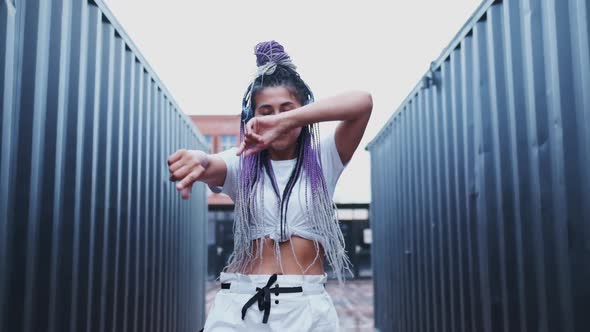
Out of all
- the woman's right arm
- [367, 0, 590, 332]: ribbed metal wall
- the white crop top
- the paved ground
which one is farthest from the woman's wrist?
the paved ground

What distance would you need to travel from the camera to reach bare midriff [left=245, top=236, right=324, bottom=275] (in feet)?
6.60

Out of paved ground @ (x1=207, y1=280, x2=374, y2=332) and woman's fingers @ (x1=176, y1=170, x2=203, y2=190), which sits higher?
woman's fingers @ (x1=176, y1=170, x2=203, y2=190)

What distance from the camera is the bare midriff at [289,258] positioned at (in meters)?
2.01

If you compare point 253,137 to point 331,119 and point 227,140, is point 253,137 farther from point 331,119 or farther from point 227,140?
point 227,140

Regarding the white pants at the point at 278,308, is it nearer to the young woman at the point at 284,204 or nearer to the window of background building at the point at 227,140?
the young woman at the point at 284,204

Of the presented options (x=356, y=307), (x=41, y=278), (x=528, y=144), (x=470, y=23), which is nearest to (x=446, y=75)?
(x=470, y=23)

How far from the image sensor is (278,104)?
2.05 meters

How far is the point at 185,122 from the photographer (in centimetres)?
601

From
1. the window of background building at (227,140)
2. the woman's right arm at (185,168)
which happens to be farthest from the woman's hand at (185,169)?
the window of background building at (227,140)

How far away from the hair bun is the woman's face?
155 mm

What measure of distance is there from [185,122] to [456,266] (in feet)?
10.6

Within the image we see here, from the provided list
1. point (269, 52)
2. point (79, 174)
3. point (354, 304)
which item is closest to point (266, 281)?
point (269, 52)

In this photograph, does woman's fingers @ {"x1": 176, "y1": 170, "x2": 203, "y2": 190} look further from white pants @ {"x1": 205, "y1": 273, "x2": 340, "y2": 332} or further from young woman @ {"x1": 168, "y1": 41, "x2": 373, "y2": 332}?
white pants @ {"x1": 205, "y1": 273, "x2": 340, "y2": 332}

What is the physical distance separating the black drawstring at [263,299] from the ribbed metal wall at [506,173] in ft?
4.18
